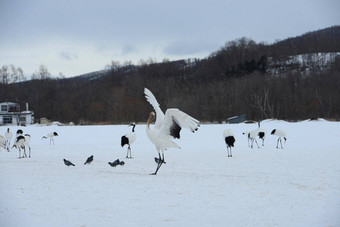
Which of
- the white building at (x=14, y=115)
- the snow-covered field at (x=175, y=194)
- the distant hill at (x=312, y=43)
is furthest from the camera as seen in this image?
the distant hill at (x=312, y=43)

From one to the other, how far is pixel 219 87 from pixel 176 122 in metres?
55.0

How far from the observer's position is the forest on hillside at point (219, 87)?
→ 5672cm

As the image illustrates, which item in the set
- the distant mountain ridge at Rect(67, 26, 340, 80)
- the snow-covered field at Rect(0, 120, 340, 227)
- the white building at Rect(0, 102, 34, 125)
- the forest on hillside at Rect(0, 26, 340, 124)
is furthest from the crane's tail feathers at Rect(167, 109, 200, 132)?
the distant mountain ridge at Rect(67, 26, 340, 80)

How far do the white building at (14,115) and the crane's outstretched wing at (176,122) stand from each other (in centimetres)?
6324

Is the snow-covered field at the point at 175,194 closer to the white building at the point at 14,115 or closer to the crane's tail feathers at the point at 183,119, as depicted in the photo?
the crane's tail feathers at the point at 183,119

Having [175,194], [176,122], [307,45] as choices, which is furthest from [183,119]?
[307,45]

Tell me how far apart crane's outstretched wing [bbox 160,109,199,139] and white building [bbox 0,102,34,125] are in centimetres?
6324

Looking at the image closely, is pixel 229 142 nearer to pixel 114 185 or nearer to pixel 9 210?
pixel 114 185

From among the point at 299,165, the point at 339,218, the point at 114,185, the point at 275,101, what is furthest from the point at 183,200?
the point at 275,101

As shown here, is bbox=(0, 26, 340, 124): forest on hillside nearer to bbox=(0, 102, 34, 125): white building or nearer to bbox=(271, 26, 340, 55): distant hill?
bbox=(271, 26, 340, 55): distant hill

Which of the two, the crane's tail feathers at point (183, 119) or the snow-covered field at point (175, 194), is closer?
the snow-covered field at point (175, 194)

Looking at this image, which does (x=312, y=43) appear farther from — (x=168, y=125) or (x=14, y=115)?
(x=168, y=125)

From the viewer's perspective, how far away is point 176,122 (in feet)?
34.4

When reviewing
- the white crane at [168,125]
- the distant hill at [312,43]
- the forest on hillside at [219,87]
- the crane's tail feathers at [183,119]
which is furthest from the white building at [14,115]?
the crane's tail feathers at [183,119]
